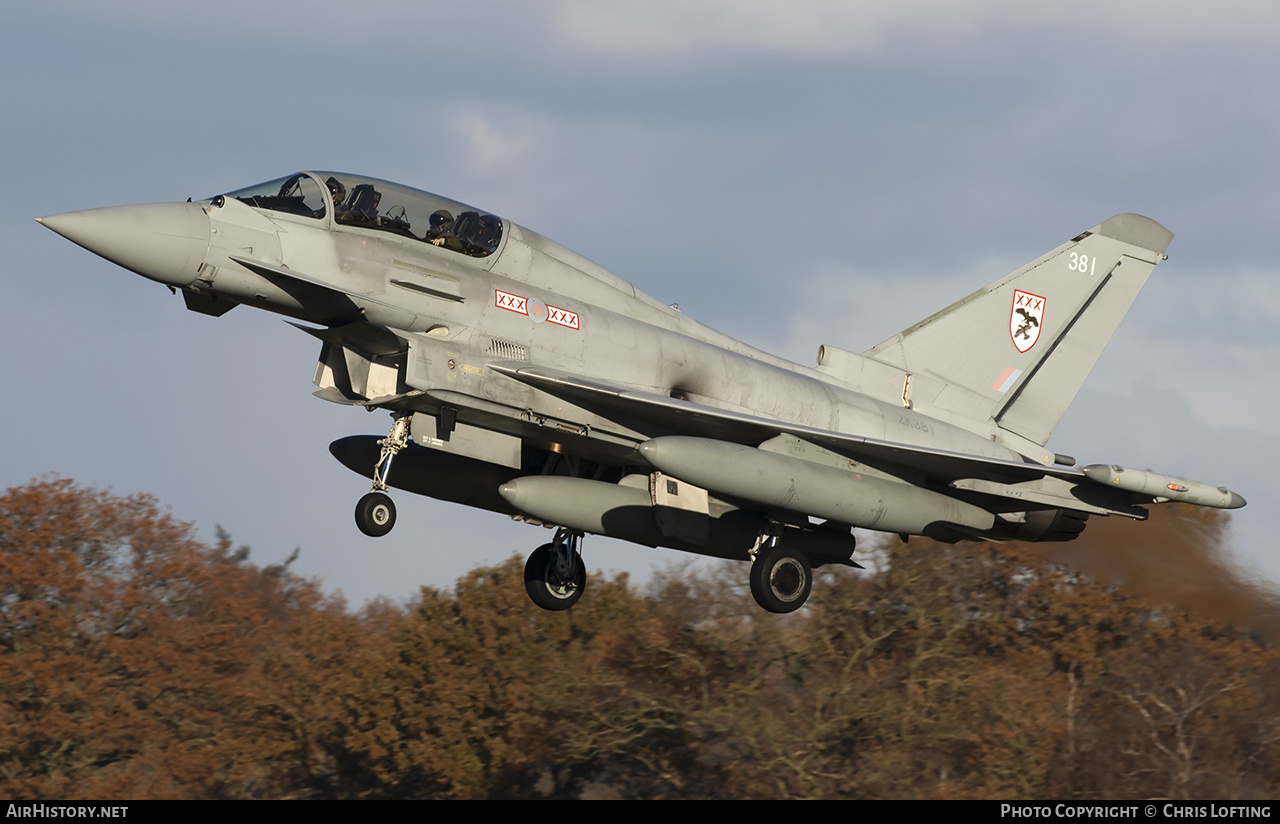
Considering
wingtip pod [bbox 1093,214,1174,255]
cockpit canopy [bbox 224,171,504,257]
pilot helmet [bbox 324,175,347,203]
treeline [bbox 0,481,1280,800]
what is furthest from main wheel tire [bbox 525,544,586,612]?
treeline [bbox 0,481,1280,800]

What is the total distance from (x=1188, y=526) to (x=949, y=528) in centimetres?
947

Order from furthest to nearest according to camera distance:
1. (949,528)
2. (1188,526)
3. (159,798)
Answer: (159,798) < (1188,526) < (949,528)

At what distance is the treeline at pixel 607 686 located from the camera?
31.1 metres

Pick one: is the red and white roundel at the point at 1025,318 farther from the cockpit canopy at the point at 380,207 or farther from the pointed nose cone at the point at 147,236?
the pointed nose cone at the point at 147,236

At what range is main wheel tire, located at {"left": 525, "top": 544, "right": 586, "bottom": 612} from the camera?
1592 centimetres

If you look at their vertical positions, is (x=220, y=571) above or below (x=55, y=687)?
above

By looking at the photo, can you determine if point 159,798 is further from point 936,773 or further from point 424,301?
point 424,301

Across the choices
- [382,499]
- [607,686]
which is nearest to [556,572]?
[382,499]

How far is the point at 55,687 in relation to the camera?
1262 inches

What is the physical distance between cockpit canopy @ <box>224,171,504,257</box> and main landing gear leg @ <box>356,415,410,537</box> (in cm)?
192

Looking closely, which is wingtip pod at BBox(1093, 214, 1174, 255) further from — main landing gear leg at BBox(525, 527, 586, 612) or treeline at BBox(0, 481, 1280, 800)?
treeline at BBox(0, 481, 1280, 800)

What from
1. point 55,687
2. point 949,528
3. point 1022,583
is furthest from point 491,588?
point 949,528

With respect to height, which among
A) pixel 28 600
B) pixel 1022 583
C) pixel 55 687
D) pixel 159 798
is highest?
pixel 1022 583

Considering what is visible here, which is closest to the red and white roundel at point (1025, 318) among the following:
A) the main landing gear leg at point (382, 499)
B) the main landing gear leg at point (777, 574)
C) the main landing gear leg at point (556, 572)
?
the main landing gear leg at point (777, 574)
